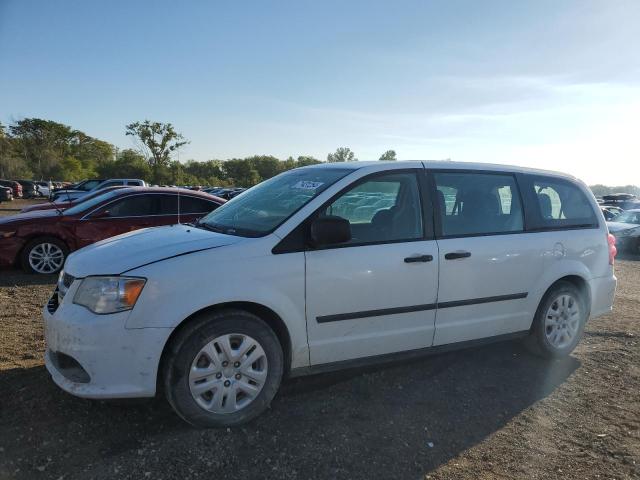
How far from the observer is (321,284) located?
3.32m

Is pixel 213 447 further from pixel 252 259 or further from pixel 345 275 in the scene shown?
pixel 345 275

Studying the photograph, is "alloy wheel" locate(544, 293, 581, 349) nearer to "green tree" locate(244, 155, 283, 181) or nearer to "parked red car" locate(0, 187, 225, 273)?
"parked red car" locate(0, 187, 225, 273)

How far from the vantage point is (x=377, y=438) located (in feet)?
10.2

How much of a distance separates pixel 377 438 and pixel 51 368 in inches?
85.0

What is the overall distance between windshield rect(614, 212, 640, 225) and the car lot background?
528 inches

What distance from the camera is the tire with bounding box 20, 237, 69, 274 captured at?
7.61m

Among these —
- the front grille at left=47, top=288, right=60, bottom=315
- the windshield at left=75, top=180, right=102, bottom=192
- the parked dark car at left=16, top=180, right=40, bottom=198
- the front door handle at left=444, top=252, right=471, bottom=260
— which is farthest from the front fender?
the parked dark car at left=16, top=180, right=40, bottom=198

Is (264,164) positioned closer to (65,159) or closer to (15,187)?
(65,159)

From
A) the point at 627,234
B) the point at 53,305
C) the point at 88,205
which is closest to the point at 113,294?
the point at 53,305

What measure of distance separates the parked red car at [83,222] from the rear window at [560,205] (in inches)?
194

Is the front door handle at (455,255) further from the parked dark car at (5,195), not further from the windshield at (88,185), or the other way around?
the parked dark car at (5,195)

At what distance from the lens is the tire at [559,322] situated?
4504mm

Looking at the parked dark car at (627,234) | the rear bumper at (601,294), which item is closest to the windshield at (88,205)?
the rear bumper at (601,294)

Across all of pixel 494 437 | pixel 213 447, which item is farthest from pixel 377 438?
pixel 213 447
